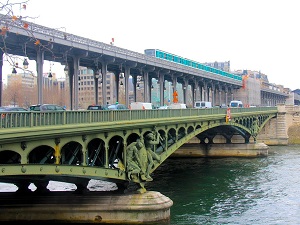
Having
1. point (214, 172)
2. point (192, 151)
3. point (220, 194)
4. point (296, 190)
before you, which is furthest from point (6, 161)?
point (192, 151)

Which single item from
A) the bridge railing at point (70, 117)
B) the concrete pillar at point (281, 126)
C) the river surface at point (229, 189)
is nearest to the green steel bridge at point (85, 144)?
the bridge railing at point (70, 117)

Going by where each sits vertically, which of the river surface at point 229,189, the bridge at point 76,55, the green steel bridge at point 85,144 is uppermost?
the bridge at point 76,55

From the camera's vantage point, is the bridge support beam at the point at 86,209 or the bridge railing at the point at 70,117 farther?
the bridge support beam at the point at 86,209

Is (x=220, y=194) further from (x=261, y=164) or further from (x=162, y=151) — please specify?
(x=261, y=164)

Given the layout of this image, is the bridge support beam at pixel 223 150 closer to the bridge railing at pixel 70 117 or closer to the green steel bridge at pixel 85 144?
the green steel bridge at pixel 85 144

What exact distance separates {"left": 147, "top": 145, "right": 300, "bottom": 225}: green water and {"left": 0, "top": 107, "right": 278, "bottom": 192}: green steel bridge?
4.77m

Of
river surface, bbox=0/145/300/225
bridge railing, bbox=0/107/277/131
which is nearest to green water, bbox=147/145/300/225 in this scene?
river surface, bbox=0/145/300/225

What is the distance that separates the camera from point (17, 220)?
2822 cm

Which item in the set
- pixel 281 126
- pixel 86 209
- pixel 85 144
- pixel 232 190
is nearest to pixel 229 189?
pixel 232 190

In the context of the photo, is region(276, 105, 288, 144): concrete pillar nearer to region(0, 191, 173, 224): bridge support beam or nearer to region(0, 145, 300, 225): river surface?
region(0, 145, 300, 225): river surface

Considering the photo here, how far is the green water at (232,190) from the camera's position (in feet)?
103

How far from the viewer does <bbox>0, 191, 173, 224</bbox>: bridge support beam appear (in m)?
28.1

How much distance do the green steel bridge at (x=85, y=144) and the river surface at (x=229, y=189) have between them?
4.69 metres

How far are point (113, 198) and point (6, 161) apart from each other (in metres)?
8.61
